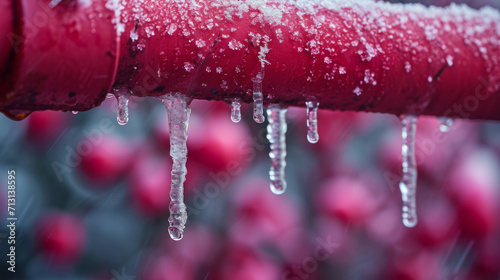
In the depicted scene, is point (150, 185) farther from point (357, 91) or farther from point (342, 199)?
point (357, 91)

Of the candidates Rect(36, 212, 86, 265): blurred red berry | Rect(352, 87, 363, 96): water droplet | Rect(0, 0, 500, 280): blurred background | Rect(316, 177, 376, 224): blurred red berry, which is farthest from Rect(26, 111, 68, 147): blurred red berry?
Rect(352, 87, 363, 96): water droplet

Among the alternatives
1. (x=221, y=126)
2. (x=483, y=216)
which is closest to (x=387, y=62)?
(x=221, y=126)

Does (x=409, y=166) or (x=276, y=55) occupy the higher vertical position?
(x=276, y=55)

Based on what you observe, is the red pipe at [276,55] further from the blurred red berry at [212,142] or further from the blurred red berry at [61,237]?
the blurred red berry at [61,237]

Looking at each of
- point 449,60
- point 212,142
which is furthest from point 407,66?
point 212,142

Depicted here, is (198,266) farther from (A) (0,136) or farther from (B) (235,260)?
(A) (0,136)

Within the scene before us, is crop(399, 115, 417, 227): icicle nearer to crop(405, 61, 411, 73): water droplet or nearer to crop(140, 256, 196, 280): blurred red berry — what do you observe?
crop(405, 61, 411, 73): water droplet


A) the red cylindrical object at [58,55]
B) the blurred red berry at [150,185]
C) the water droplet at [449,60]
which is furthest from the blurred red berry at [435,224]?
the red cylindrical object at [58,55]

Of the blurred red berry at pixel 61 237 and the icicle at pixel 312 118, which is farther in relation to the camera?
the blurred red berry at pixel 61 237
